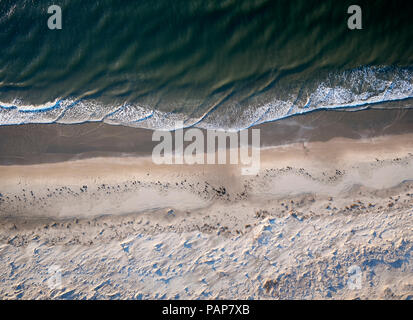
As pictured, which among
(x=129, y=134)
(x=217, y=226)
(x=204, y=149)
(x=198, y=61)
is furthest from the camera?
(x=198, y=61)

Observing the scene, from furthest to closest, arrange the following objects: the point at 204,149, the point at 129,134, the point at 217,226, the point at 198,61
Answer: the point at 198,61
the point at 129,134
the point at 204,149
the point at 217,226

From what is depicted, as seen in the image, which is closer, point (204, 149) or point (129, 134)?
point (204, 149)

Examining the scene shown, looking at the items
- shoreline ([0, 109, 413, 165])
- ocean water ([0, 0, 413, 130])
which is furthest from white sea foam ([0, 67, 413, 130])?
shoreline ([0, 109, 413, 165])

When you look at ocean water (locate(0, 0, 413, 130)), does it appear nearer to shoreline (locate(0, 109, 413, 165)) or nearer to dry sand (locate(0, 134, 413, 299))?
→ shoreline (locate(0, 109, 413, 165))

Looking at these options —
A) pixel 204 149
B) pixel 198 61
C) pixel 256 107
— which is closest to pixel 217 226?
pixel 204 149

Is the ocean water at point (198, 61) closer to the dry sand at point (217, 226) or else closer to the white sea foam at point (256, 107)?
the white sea foam at point (256, 107)

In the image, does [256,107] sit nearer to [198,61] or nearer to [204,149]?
[204,149]

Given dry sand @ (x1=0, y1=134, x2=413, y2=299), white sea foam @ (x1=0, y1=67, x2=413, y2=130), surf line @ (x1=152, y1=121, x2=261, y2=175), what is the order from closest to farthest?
dry sand @ (x1=0, y1=134, x2=413, y2=299)
surf line @ (x1=152, y1=121, x2=261, y2=175)
white sea foam @ (x1=0, y1=67, x2=413, y2=130)
